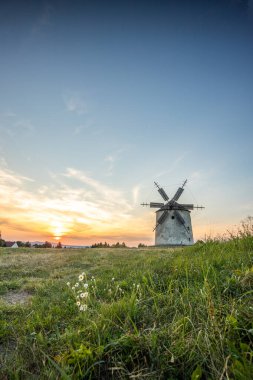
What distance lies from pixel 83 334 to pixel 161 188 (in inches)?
1512

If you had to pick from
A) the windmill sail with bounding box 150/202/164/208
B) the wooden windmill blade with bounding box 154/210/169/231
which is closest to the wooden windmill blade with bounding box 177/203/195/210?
the wooden windmill blade with bounding box 154/210/169/231

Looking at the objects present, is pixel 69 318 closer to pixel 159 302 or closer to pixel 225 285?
pixel 159 302

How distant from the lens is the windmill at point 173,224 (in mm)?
36438

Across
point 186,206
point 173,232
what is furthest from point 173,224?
point 186,206

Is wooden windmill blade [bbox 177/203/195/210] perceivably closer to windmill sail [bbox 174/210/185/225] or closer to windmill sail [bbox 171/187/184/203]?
windmill sail [bbox 174/210/185/225]

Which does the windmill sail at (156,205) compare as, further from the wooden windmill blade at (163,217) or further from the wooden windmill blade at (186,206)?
the wooden windmill blade at (186,206)

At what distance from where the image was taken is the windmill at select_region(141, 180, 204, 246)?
120 feet

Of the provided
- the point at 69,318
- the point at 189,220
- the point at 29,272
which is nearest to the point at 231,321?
the point at 69,318

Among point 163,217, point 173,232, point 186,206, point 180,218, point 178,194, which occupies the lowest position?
point 173,232

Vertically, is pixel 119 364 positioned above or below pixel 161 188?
below

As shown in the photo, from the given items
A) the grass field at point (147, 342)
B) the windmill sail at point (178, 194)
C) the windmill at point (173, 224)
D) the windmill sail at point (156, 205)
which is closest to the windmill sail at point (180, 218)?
the windmill at point (173, 224)

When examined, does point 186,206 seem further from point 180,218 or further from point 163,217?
point 163,217

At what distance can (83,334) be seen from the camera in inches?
110

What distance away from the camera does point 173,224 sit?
36.8 metres
